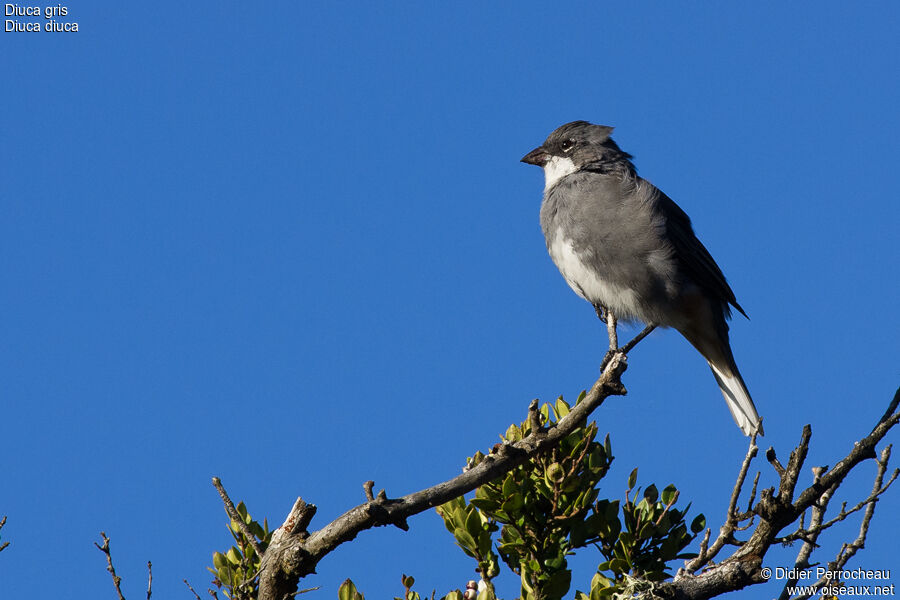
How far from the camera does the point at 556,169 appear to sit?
22.7 ft

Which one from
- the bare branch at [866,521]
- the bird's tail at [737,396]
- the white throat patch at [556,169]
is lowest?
the bare branch at [866,521]

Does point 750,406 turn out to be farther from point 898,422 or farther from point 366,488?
point 366,488

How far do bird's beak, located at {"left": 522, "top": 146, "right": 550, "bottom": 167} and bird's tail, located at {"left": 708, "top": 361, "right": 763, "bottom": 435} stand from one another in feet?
6.78

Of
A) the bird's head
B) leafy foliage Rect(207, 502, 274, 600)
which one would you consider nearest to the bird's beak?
the bird's head

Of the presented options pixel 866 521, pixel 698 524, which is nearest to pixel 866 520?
pixel 866 521

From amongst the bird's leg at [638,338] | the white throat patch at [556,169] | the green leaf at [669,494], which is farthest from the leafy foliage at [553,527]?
the white throat patch at [556,169]

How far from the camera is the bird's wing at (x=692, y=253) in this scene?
6.30 meters

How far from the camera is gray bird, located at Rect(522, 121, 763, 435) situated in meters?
6.04

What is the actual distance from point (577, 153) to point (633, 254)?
1.20 metres

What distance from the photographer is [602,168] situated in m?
6.68

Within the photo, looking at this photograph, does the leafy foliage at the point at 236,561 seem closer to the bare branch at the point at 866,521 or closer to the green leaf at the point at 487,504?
the green leaf at the point at 487,504

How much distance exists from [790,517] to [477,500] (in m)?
1.32

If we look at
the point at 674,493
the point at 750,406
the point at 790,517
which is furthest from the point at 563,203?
the point at 790,517

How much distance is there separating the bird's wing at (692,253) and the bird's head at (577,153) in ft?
1.69
